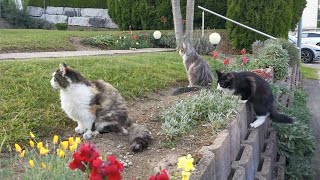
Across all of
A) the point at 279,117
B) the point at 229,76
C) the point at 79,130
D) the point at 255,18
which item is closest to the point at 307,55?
the point at 255,18

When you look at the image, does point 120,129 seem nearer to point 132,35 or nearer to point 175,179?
point 175,179

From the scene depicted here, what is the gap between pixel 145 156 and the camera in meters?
4.10

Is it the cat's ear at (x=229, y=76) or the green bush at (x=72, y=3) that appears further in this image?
the green bush at (x=72, y=3)

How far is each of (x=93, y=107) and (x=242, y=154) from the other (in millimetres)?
1630

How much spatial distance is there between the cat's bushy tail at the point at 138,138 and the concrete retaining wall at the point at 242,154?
2.32 feet

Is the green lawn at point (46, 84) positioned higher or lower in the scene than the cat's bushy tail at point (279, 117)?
higher

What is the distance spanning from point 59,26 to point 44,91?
632 inches

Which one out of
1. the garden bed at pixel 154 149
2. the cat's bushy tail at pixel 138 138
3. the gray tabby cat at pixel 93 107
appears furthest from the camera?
the gray tabby cat at pixel 93 107

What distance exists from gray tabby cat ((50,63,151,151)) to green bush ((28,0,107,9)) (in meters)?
18.9

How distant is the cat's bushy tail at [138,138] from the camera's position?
421 centimetres

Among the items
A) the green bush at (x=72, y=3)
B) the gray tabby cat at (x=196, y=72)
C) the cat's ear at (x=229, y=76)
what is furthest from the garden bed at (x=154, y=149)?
the green bush at (x=72, y=3)

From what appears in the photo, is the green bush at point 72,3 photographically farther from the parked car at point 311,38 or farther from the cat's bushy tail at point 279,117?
the cat's bushy tail at point 279,117

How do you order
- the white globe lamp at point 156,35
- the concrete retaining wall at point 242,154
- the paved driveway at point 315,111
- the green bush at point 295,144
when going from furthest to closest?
the white globe lamp at point 156,35 < the paved driveway at point 315,111 < the green bush at point 295,144 < the concrete retaining wall at point 242,154

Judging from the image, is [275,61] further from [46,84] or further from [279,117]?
[46,84]
